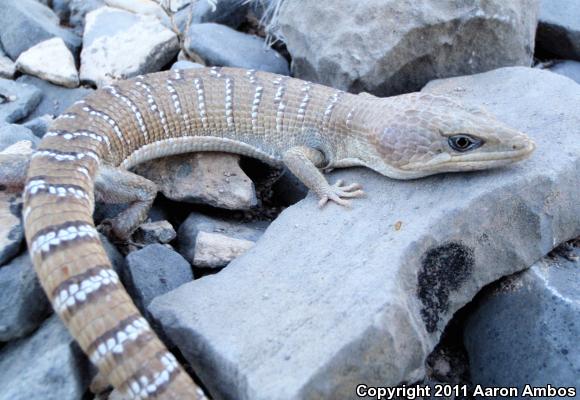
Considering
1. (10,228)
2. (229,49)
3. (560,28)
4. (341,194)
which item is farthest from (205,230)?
(560,28)

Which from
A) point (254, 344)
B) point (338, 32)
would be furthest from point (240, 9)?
point (254, 344)

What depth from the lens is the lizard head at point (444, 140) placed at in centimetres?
375

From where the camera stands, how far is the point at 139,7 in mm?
6535

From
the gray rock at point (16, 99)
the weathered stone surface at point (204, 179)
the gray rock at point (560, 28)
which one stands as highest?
the gray rock at point (560, 28)

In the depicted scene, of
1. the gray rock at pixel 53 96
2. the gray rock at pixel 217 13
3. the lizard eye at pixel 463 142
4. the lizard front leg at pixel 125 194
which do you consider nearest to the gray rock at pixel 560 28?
the lizard eye at pixel 463 142

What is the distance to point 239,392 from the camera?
10.0ft

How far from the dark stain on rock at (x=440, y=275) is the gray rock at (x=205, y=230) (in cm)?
144

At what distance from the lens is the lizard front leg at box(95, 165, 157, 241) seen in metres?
4.27

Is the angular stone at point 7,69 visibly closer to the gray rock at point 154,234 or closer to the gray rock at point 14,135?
the gray rock at point 14,135

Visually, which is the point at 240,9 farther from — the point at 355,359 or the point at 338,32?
the point at 355,359

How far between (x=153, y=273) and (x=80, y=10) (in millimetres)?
4172

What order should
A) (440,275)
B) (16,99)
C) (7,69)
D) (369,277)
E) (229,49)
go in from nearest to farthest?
(369,277) < (440,275) < (16,99) < (7,69) < (229,49)

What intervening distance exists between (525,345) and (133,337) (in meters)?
2.28

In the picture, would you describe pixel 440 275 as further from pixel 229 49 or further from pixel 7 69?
pixel 7 69
